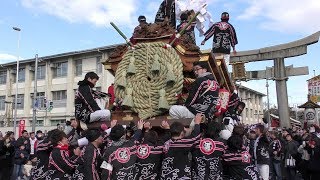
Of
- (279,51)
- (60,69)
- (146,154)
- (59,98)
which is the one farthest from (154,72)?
(60,69)

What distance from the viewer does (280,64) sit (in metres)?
19.5

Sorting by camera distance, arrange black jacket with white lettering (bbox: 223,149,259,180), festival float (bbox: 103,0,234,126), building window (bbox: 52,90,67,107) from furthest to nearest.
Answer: building window (bbox: 52,90,67,107), festival float (bbox: 103,0,234,126), black jacket with white lettering (bbox: 223,149,259,180)

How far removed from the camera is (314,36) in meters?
18.2

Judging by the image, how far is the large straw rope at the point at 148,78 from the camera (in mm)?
6320

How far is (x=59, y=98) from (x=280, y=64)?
23446 millimetres

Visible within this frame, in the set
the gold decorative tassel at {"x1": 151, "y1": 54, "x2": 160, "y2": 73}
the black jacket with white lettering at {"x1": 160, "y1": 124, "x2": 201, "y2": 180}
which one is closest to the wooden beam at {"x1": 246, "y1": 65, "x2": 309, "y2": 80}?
the gold decorative tassel at {"x1": 151, "y1": 54, "x2": 160, "y2": 73}

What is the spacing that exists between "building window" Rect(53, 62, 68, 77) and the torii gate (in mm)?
20446

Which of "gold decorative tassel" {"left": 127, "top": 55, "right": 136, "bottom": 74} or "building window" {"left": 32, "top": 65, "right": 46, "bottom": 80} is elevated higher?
"building window" {"left": 32, "top": 65, "right": 46, "bottom": 80}

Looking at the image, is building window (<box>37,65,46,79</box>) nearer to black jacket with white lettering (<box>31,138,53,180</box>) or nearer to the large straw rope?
the large straw rope

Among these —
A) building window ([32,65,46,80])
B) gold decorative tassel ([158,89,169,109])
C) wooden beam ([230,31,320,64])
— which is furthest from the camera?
building window ([32,65,46,80])

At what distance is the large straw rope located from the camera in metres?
6.32

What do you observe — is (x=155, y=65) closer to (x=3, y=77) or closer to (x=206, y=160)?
(x=206, y=160)

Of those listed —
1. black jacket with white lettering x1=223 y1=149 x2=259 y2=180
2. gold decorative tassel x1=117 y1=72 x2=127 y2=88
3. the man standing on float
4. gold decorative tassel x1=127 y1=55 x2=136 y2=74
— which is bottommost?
black jacket with white lettering x1=223 y1=149 x2=259 y2=180

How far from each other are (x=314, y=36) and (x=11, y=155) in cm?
1388
